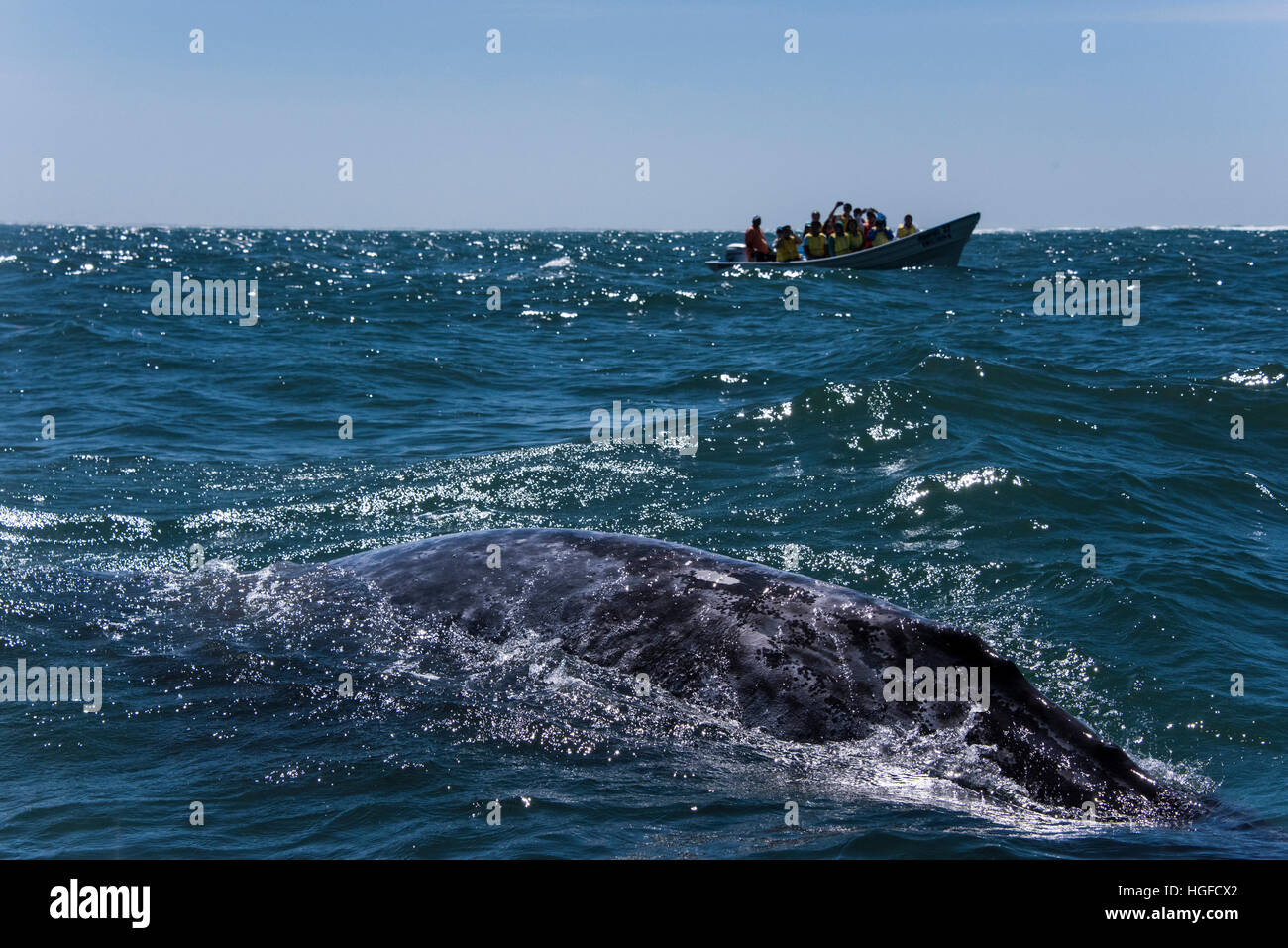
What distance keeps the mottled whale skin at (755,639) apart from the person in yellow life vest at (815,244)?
35407 millimetres

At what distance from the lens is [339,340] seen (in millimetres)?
22219

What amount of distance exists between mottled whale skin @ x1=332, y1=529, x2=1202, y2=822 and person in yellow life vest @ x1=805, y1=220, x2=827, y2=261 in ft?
116

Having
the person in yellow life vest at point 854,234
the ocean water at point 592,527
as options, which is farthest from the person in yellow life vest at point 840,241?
the ocean water at point 592,527

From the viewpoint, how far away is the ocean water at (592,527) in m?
4.82

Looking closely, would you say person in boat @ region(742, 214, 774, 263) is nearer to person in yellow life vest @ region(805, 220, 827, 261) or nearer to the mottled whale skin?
person in yellow life vest @ region(805, 220, 827, 261)

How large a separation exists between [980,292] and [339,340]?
735 inches

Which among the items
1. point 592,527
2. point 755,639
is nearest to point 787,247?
point 592,527

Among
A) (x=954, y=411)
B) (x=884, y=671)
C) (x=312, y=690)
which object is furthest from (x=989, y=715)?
(x=954, y=411)

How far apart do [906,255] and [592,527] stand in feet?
106

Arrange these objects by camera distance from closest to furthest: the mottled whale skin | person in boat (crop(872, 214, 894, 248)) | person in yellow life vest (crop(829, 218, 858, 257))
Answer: the mottled whale skin → person in yellow life vest (crop(829, 218, 858, 257)) → person in boat (crop(872, 214, 894, 248))

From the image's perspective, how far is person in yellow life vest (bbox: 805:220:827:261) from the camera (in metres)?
40.4

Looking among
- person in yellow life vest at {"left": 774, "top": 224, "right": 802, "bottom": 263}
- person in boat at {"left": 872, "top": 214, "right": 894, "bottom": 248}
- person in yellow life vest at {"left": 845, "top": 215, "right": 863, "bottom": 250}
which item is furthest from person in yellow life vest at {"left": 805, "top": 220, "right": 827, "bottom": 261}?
person in boat at {"left": 872, "top": 214, "right": 894, "bottom": 248}
